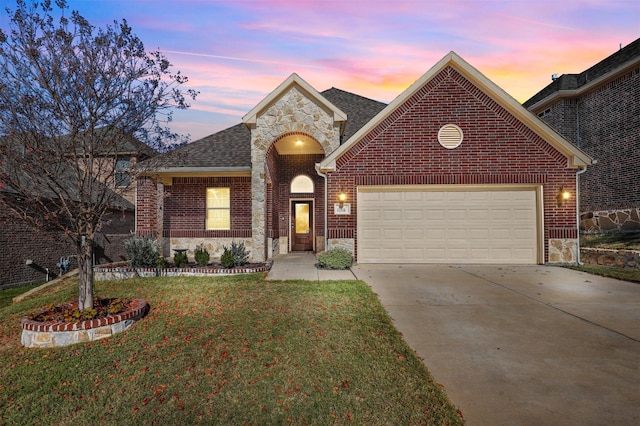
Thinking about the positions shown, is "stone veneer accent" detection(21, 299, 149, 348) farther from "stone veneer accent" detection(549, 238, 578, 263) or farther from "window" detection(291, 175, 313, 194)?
"stone veneer accent" detection(549, 238, 578, 263)

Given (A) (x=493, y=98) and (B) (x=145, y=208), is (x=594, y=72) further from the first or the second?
(B) (x=145, y=208)

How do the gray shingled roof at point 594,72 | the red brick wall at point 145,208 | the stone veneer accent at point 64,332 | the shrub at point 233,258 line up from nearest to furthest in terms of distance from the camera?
the stone veneer accent at point 64,332 < the shrub at point 233,258 < the red brick wall at point 145,208 < the gray shingled roof at point 594,72

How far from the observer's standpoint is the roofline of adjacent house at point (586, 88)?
13.6 meters

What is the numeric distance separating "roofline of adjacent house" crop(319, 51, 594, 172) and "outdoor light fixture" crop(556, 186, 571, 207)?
2.72ft

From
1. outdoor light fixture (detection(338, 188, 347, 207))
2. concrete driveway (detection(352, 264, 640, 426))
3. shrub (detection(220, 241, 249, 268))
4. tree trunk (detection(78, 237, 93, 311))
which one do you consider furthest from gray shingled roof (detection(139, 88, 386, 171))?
concrete driveway (detection(352, 264, 640, 426))

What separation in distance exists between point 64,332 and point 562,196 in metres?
13.0

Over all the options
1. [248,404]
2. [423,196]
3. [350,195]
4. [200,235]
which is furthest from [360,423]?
[200,235]

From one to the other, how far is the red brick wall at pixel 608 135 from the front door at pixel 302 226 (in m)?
13.7

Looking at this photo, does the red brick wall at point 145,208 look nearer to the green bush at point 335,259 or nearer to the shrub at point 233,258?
the shrub at point 233,258

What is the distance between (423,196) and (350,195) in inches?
96.7

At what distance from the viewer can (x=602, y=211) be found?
48.9 ft

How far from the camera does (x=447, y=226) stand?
10.6 metres

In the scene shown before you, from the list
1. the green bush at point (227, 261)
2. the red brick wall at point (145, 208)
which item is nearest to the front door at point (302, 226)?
the green bush at point (227, 261)

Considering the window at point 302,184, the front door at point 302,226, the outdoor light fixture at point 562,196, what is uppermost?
the window at point 302,184
